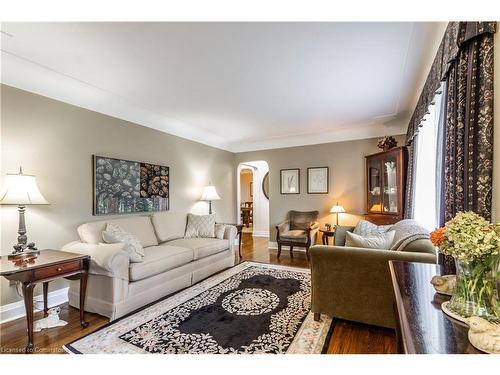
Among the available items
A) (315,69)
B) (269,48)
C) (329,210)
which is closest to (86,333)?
(269,48)

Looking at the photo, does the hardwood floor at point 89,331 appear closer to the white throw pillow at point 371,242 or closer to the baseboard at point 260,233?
the white throw pillow at point 371,242

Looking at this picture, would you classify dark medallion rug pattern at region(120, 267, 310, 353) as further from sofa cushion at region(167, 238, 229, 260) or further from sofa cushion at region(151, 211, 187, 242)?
sofa cushion at region(151, 211, 187, 242)

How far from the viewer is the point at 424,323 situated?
90 cm

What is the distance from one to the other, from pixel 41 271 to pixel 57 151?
1499 mm

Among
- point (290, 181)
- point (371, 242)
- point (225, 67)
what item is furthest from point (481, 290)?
point (290, 181)

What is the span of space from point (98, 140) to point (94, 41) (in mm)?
1477

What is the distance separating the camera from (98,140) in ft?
10.7

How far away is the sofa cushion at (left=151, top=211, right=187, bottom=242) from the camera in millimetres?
3738

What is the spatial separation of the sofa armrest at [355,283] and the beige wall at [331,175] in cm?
293

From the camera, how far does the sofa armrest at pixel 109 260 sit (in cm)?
235

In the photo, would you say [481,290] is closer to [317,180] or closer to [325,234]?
[325,234]

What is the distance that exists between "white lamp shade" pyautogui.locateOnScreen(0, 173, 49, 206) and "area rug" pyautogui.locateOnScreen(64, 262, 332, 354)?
134 centimetres

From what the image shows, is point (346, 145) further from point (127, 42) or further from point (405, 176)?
point (127, 42)

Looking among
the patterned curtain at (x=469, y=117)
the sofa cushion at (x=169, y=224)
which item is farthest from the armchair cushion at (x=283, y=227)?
the patterned curtain at (x=469, y=117)
